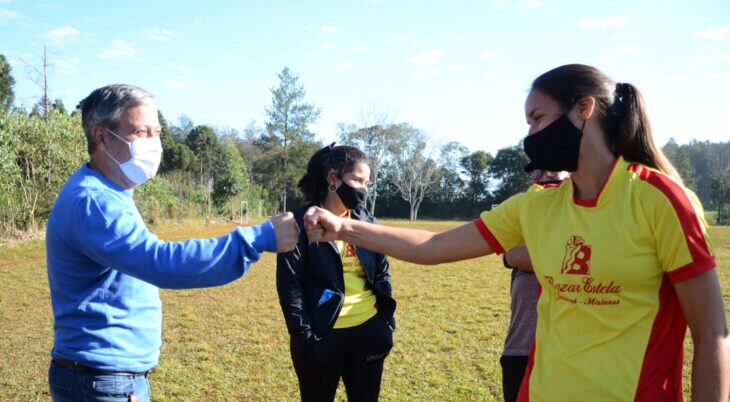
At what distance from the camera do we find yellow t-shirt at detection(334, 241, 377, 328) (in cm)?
329

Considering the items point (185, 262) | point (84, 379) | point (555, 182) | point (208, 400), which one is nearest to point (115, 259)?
point (185, 262)

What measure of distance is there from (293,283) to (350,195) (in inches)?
27.4

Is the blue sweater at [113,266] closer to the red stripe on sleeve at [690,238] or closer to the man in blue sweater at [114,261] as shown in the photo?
the man in blue sweater at [114,261]

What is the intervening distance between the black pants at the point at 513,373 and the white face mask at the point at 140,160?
2.30 meters

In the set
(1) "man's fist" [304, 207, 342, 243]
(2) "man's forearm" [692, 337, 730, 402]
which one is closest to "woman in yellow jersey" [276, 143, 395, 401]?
(1) "man's fist" [304, 207, 342, 243]

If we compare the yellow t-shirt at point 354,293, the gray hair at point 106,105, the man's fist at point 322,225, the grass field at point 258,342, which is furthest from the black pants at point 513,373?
the gray hair at point 106,105

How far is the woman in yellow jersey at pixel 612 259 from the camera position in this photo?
1.66 m

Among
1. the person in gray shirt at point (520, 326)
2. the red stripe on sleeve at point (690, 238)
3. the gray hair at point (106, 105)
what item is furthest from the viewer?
the person in gray shirt at point (520, 326)

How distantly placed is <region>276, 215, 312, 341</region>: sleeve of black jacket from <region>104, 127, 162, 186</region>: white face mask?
103cm

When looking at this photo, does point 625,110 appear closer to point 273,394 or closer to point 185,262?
point 185,262

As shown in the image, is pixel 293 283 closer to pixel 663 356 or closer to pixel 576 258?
pixel 576 258

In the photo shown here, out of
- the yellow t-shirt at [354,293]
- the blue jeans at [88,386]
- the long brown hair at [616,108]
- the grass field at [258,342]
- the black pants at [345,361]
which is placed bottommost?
the grass field at [258,342]

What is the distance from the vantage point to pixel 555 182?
314cm

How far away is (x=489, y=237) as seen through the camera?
2.33m
